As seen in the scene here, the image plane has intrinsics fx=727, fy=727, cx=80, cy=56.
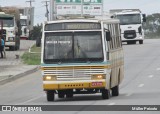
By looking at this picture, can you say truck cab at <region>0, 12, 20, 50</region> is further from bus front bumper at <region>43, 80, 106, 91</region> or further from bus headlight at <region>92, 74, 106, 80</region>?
bus headlight at <region>92, 74, 106, 80</region>

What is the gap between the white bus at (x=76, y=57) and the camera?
75.4 ft

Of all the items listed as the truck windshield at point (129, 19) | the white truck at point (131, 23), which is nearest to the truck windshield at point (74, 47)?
the white truck at point (131, 23)

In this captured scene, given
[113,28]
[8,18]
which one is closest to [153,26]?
[8,18]

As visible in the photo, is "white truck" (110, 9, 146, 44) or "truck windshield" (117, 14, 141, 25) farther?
"truck windshield" (117, 14, 141, 25)

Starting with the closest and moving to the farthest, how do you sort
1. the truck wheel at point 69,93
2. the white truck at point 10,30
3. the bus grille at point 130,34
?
the truck wheel at point 69,93 → the white truck at point 10,30 → the bus grille at point 130,34

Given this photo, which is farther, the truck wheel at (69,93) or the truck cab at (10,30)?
the truck cab at (10,30)

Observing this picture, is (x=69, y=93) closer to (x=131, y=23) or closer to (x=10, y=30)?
(x=10, y=30)

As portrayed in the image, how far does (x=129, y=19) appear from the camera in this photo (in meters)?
68.5

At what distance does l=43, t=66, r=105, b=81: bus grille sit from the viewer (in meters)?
23.0

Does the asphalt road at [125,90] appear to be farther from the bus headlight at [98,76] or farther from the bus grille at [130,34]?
the bus grille at [130,34]

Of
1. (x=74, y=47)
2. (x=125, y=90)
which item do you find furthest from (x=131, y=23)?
(x=74, y=47)

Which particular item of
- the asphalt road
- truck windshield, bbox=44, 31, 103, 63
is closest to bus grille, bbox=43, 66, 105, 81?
truck windshield, bbox=44, 31, 103, 63

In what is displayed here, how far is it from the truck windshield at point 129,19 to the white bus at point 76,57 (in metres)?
44.5

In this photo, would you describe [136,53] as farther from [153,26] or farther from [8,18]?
[153,26]
